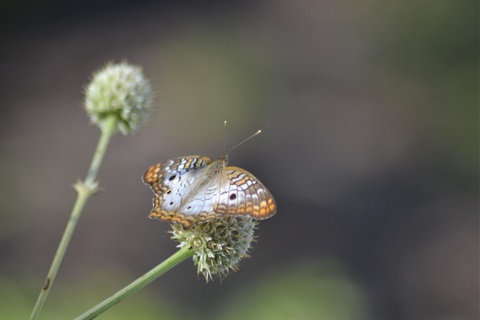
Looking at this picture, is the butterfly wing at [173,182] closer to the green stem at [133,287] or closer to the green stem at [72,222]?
the green stem at [133,287]

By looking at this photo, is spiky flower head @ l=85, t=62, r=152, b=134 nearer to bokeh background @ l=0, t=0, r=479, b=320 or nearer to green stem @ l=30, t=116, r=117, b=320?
green stem @ l=30, t=116, r=117, b=320

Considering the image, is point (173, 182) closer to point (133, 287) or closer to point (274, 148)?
point (133, 287)

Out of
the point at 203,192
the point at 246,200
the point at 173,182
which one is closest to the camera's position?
the point at 246,200

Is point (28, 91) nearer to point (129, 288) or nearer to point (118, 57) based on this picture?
point (118, 57)

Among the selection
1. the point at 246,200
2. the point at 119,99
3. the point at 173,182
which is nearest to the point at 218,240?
the point at 246,200

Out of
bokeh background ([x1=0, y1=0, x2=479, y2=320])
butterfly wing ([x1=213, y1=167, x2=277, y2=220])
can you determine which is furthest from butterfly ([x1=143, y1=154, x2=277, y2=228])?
bokeh background ([x1=0, y1=0, x2=479, y2=320])

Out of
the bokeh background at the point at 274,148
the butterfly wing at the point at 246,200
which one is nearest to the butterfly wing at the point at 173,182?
the butterfly wing at the point at 246,200

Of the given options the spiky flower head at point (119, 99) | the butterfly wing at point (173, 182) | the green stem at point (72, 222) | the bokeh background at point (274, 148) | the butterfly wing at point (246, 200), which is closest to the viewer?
the green stem at point (72, 222)
